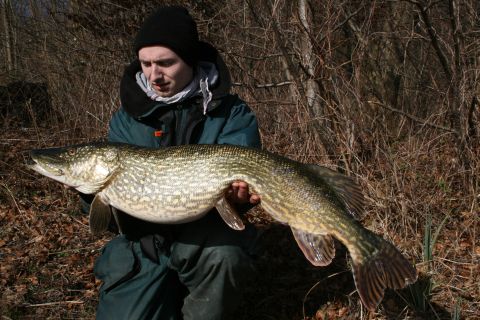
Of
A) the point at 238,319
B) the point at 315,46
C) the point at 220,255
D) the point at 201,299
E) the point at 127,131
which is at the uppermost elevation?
the point at 315,46

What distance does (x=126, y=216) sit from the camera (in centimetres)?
260

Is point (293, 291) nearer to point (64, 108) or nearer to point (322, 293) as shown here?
point (322, 293)

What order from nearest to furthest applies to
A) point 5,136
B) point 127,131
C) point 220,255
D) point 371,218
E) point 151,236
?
→ point 220,255
point 151,236
point 127,131
point 371,218
point 5,136

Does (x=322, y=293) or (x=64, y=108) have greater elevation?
(x=64, y=108)

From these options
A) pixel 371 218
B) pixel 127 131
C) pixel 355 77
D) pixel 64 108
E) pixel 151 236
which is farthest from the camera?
pixel 64 108

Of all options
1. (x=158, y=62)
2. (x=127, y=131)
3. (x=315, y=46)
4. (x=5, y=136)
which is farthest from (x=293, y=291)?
(x=5, y=136)

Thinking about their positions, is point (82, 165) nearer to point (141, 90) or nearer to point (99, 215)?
point (99, 215)

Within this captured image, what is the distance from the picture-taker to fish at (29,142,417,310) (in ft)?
6.84

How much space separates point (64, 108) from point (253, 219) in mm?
3096

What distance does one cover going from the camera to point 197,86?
270 centimetres

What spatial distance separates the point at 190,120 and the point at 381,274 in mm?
1284

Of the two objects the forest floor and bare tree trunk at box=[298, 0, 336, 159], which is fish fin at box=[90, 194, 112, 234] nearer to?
the forest floor

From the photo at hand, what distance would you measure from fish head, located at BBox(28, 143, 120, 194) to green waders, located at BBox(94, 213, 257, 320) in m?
0.42

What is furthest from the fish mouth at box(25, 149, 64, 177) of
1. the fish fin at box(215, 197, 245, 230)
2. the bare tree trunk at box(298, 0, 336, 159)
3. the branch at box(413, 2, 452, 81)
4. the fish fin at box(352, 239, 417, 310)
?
the branch at box(413, 2, 452, 81)
